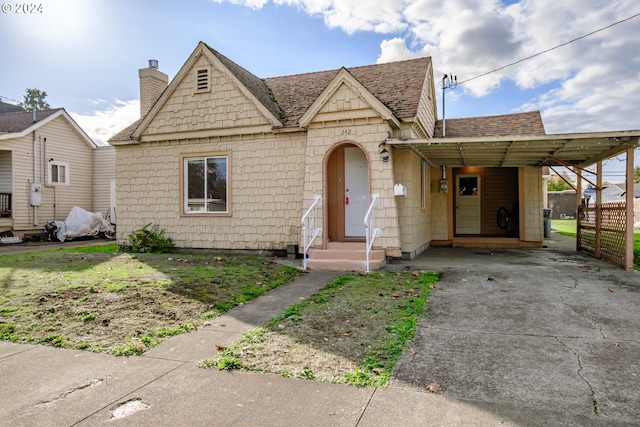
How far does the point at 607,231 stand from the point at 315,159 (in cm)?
739

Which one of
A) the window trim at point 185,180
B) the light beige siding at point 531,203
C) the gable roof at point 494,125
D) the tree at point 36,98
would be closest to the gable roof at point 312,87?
the window trim at point 185,180

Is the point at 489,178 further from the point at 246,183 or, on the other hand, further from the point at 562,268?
the point at 246,183

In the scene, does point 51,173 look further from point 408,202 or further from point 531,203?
point 531,203

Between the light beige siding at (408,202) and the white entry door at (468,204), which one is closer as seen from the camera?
the light beige siding at (408,202)

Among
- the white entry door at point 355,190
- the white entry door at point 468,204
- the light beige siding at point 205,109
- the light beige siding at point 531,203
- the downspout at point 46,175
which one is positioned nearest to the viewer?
the white entry door at point 355,190

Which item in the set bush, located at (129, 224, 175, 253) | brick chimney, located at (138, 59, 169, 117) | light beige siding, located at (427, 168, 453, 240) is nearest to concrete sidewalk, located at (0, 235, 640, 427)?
bush, located at (129, 224, 175, 253)

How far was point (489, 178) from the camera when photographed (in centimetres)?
1594

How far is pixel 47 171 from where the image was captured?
63.9 ft

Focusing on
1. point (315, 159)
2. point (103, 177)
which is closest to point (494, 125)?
point (315, 159)

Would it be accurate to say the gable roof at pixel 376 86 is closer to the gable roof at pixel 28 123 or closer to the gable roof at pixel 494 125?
the gable roof at pixel 494 125

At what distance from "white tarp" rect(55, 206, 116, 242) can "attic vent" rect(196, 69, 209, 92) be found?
1056cm

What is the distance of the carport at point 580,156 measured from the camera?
27.0 ft

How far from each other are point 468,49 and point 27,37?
51.6ft

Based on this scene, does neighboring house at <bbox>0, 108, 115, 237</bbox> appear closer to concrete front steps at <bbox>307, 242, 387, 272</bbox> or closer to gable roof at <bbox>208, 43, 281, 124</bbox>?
gable roof at <bbox>208, 43, 281, 124</bbox>
